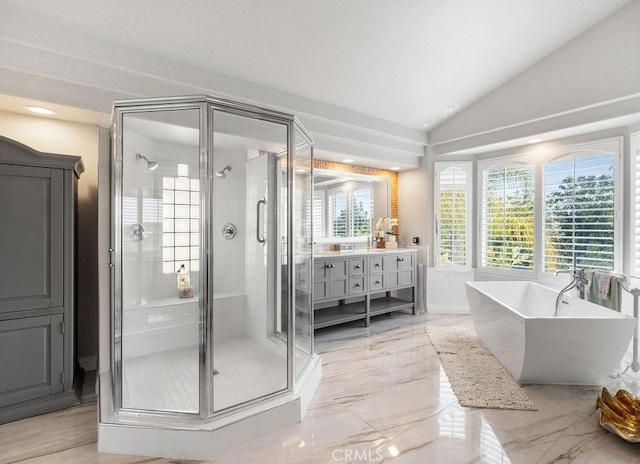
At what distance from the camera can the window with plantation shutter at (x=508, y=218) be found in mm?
4429

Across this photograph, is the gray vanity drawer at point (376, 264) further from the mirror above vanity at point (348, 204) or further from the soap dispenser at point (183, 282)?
the soap dispenser at point (183, 282)

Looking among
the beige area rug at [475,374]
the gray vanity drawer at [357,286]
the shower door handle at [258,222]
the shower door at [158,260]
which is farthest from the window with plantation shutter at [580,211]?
the shower door at [158,260]

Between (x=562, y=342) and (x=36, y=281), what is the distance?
12.9ft

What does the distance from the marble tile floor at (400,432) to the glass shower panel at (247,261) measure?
0.43 metres

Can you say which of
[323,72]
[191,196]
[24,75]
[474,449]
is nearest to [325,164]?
[323,72]

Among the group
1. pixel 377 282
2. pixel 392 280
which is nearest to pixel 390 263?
pixel 392 280

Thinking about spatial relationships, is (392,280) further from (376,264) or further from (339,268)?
(339,268)

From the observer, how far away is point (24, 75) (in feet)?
7.90

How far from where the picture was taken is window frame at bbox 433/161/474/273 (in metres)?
4.98

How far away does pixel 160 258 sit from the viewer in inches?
99.7

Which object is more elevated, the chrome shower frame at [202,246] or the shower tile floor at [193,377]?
the chrome shower frame at [202,246]

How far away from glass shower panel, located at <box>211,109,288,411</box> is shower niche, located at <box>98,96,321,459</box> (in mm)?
11

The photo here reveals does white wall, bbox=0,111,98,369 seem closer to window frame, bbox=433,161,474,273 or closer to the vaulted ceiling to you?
the vaulted ceiling

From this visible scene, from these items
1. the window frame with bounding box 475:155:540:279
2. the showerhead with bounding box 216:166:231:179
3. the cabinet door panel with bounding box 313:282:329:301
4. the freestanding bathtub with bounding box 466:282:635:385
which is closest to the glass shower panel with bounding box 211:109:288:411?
the showerhead with bounding box 216:166:231:179
